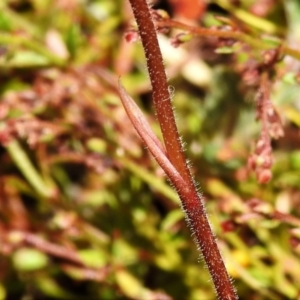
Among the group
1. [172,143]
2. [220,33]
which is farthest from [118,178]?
[172,143]

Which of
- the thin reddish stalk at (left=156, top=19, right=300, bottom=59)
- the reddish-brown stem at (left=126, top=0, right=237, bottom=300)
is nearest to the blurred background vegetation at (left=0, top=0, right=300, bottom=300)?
the thin reddish stalk at (left=156, top=19, right=300, bottom=59)

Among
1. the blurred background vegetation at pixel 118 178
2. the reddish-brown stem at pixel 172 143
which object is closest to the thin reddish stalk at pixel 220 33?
the blurred background vegetation at pixel 118 178

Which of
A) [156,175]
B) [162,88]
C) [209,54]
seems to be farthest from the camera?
[209,54]

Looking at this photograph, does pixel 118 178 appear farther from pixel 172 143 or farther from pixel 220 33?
pixel 172 143

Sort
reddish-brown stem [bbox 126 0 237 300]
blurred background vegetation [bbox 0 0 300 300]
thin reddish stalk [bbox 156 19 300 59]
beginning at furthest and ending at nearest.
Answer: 1. blurred background vegetation [bbox 0 0 300 300]
2. thin reddish stalk [bbox 156 19 300 59]
3. reddish-brown stem [bbox 126 0 237 300]

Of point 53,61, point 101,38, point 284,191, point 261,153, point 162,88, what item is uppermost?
point 101,38

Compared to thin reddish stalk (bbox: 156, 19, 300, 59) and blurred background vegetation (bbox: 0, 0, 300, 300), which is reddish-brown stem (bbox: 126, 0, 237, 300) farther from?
blurred background vegetation (bbox: 0, 0, 300, 300)

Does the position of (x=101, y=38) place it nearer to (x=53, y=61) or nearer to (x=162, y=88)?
(x=53, y=61)

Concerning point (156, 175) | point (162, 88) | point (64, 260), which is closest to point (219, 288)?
point (162, 88)

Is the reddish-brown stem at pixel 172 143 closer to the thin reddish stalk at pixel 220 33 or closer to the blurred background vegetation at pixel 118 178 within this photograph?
the thin reddish stalk at pixel 220 33
